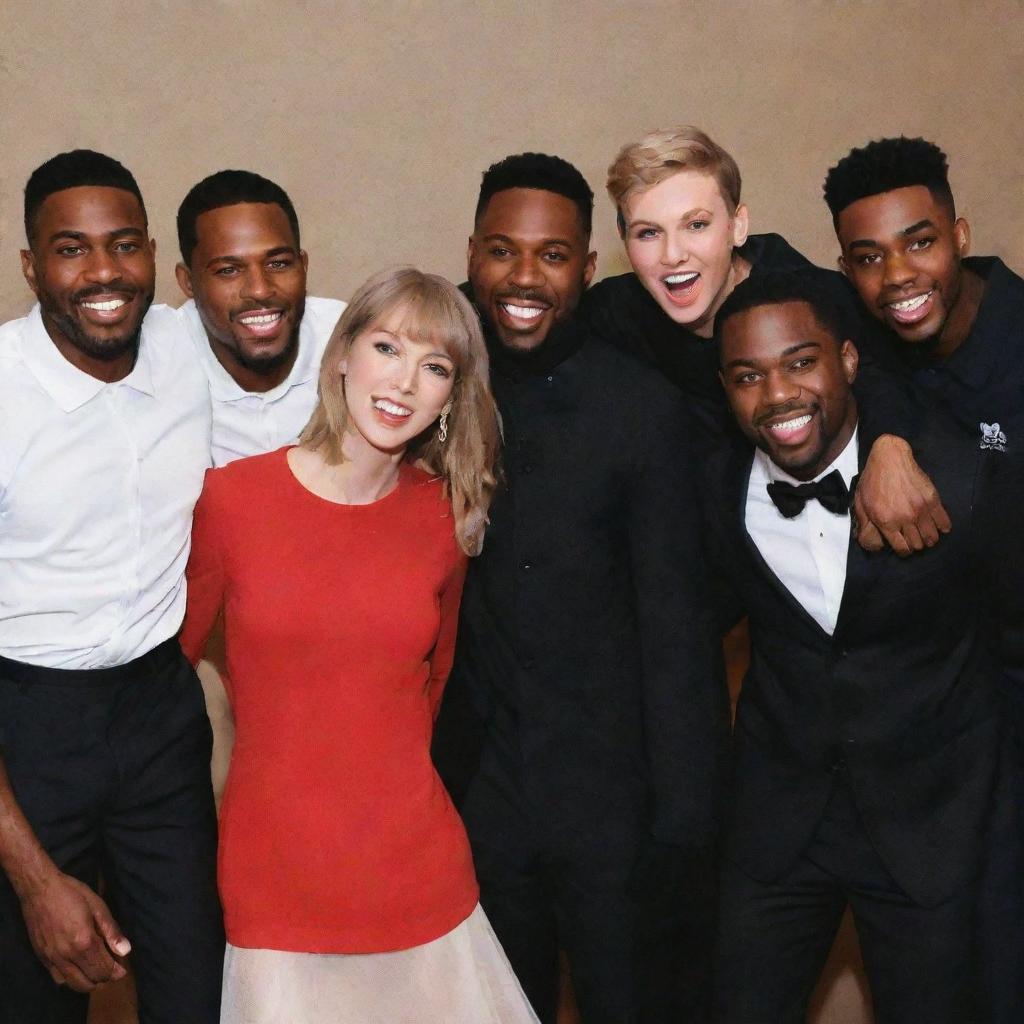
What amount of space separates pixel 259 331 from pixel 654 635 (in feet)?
3.54

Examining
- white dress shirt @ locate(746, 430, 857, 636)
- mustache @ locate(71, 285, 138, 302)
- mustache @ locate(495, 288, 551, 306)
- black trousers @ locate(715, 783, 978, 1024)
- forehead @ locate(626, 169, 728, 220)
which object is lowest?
black trousers @ locate(715, 783, 978, 1024)

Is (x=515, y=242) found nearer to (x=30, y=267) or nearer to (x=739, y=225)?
(x=739, y=225)

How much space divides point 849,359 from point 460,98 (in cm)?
144

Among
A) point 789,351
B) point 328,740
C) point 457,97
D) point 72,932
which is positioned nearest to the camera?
point 328,740

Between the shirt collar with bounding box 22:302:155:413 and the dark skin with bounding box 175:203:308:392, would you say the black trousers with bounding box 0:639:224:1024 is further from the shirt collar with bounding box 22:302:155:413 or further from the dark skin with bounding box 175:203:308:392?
the dark skin with bounding box 175:203:308:392

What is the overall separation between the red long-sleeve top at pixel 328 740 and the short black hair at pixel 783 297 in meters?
0.85

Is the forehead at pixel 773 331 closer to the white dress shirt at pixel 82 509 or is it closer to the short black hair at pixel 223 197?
the short black hair at pixel 223 197

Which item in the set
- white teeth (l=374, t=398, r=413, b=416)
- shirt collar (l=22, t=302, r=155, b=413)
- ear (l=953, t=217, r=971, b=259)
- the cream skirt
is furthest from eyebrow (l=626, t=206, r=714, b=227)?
the cream skirt

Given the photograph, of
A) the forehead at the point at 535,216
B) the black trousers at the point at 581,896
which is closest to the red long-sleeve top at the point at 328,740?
the black trousers at the point at 581,896

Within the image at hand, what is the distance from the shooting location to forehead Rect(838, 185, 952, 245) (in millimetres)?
2719

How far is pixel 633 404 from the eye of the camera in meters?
2.67

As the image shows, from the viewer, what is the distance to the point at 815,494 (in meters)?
2.55

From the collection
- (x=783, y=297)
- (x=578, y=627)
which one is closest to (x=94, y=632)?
(x=578, y=627)

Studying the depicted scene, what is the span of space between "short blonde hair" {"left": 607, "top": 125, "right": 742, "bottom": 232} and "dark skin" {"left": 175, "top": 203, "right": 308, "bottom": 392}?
751mm
